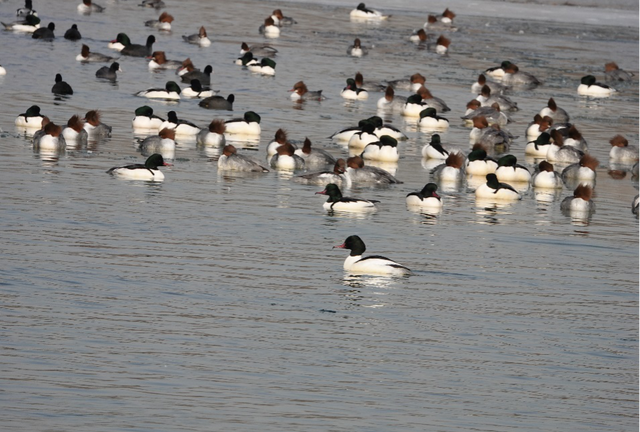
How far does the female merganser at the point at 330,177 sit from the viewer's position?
2420 cm

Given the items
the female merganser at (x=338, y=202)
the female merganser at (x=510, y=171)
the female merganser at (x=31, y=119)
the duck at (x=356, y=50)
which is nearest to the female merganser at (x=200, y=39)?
the duck at (x=356, y=50)

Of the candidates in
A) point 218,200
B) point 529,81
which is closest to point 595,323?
point 218,200

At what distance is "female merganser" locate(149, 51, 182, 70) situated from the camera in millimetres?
42375

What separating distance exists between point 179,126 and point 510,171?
8166 millimetres

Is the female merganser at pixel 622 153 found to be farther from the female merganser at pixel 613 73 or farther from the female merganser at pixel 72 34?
the female merganser at pixel 72 34

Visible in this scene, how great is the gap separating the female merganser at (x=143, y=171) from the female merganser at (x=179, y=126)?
5.89 metres

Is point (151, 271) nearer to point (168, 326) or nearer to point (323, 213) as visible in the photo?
point (168, 326)

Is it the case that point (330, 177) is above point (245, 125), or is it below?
below

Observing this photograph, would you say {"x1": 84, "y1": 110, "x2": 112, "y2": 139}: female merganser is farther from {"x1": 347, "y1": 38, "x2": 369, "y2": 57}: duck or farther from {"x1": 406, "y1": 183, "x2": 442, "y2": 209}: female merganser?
{"x1": 347, "y1": 38, "x2": 369, "y2": 57}: duck

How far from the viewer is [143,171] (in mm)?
23031

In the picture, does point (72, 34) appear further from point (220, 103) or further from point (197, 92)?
point (220, 103)

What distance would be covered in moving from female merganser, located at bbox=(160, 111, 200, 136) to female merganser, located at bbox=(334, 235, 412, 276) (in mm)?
12835

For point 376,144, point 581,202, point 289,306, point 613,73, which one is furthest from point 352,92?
point 289,306

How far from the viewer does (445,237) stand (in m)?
20.1
